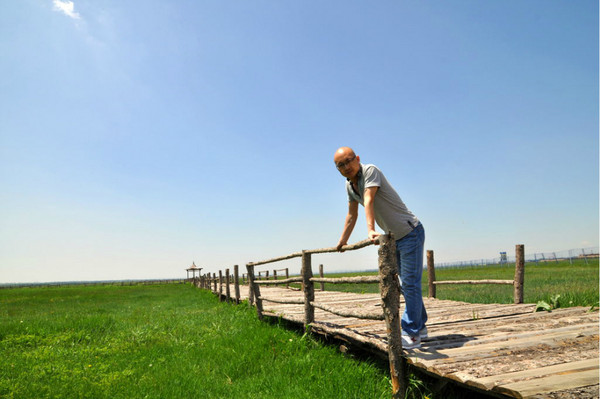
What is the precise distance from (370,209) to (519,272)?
5.23 metres

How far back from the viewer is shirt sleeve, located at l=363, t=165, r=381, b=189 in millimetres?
3534

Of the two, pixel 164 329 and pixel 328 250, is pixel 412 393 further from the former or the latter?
pixel 164 329

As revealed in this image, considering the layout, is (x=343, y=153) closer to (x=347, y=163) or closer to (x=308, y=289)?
(x=347, y=163)

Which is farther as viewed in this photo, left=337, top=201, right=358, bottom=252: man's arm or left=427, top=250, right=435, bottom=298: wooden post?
left=427, top=250, right=435, bottom=298: wooden post

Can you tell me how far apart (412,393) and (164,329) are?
271 inches

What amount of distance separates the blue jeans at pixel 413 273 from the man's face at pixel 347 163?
0.89m

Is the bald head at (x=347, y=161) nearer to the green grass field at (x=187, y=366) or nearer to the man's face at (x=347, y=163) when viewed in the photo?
the man's face at (x=347, y=163)

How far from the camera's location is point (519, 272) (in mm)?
7000

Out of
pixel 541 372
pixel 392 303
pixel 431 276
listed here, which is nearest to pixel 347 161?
pixel 392 303

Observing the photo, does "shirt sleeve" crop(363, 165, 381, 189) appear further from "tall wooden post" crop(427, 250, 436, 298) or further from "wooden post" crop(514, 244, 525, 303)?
"tall wooden post" crop(427, 250, 436, 298)

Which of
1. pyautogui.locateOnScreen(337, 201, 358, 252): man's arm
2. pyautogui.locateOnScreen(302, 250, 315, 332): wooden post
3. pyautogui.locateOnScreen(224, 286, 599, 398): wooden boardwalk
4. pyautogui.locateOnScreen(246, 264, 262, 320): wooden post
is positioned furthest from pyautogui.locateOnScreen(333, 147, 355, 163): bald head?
pyautogui.locateOnScreen(246, 264, 262, 320): wooden post

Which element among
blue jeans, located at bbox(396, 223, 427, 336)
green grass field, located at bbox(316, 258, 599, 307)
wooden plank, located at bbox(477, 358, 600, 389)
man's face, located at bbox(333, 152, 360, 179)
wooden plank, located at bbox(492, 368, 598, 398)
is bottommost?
green grass field, located at bbox(316, 258, 599, 307)

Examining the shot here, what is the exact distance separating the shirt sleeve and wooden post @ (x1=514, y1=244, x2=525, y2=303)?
16.3 ft

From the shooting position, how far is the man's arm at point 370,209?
349 cm
